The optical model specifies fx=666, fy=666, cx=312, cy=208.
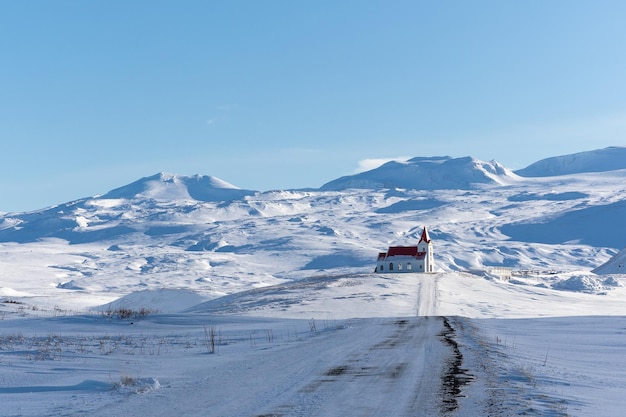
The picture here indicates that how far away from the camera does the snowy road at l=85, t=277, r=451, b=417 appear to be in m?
9.99

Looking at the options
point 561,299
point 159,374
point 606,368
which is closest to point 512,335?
point 606,368

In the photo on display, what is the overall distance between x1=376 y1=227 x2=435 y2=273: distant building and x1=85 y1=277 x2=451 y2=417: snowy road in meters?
76.7

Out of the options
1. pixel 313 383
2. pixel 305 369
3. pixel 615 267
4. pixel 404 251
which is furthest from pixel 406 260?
pixel 313 383

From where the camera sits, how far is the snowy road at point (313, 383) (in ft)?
32.8

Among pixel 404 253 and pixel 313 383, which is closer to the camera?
pixel 313 383

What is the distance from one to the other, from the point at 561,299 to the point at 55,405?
56251 millimetres

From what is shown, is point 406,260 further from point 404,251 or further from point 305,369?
point 305,369

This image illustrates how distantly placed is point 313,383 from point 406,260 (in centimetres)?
8508

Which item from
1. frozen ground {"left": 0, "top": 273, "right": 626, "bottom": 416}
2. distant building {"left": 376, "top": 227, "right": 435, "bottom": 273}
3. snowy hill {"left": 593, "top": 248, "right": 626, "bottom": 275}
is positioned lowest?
snowy hill {"left": 593, "top": 248, "right": 626, "bottom": 275}

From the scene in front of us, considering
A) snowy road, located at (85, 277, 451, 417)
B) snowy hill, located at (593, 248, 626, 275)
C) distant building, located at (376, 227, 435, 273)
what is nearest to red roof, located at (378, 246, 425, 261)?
distant building, located at (376, 227, 435, 273)

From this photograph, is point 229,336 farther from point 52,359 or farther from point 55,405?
point 55,405

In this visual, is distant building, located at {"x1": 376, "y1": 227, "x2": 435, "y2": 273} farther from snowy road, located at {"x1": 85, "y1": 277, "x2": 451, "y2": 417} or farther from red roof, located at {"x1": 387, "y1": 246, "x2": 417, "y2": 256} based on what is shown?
snowy road, located at {"x1": 85, "y1": 277, "x2": 451, "y2": 417}

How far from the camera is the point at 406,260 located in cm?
9606

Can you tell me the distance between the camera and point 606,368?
50.4 feet
